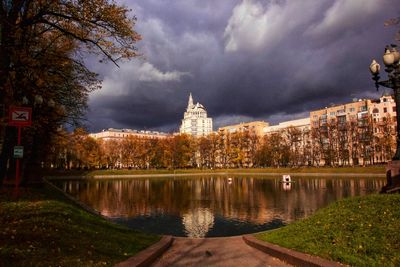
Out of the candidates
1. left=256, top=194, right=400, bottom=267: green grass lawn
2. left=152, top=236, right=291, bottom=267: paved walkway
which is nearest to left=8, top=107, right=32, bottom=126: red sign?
left=152, top=236, right=291, bottom=267: paved walkway

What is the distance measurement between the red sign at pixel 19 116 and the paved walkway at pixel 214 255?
9.03 m

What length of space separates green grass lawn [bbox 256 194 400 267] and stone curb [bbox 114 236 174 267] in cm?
411

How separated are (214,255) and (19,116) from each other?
11.0 metres

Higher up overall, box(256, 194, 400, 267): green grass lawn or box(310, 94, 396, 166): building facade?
box(310, 94, 396, 166): building facade

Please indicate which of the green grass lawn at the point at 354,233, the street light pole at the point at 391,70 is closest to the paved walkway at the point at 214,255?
the green grass lawn at the point at 354,233

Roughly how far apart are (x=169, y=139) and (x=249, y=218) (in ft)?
326

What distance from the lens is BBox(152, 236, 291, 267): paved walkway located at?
979cm

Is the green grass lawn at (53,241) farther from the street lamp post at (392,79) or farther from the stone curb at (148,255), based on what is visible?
the street lamp post at (392,79)

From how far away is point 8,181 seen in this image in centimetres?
2242

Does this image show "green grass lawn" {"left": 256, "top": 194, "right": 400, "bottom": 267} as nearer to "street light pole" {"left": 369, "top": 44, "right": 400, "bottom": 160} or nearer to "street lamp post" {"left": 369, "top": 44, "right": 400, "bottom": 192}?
"street lamp post" {"left": 369, "top": 44, "right": 400, "bottom": 192}

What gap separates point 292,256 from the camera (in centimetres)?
923

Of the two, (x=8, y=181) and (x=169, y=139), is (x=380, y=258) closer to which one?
(x=8, y=181)

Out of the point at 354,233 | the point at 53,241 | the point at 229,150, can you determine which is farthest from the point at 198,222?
the point at 229,150

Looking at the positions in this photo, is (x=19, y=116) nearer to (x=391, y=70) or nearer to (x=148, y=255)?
(x=148, y=255)
